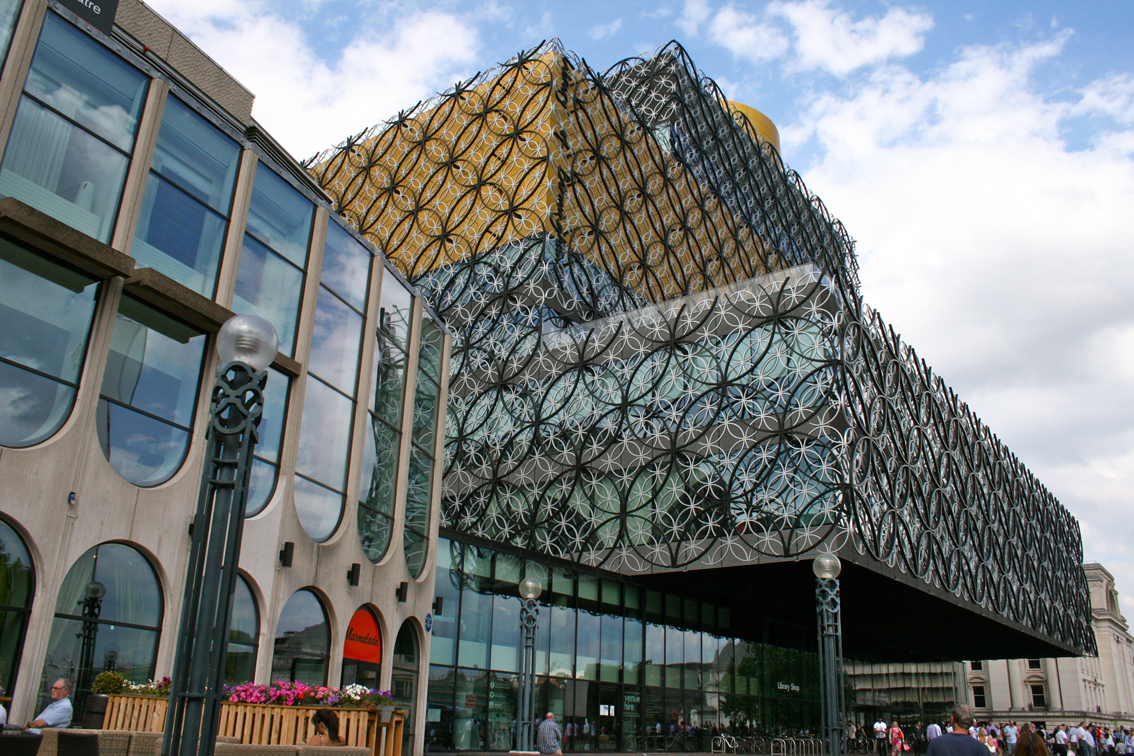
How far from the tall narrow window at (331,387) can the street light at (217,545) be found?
466 inches

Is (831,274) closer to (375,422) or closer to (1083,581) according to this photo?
(375,422)

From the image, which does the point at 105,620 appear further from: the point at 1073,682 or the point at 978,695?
the point at 978,695

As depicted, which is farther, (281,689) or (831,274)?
(831,274)

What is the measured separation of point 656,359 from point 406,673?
17.4m

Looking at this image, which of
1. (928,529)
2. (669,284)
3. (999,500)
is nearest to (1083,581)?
(999,500)

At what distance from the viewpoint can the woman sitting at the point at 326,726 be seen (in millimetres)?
12703

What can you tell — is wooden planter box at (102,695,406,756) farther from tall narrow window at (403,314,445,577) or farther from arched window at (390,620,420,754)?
tall narrow window at (403,314,445,577)

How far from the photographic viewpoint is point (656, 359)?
1388 inches

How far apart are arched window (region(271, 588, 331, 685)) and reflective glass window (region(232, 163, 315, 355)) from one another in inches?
211

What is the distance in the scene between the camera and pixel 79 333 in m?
14.4

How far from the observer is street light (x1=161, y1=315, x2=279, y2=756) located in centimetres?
618

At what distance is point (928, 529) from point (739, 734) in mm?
12179

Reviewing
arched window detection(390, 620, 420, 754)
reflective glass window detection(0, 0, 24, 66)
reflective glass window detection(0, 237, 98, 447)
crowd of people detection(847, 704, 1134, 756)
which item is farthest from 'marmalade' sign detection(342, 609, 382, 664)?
reflective glass window detection(0, 0, 24, 66)

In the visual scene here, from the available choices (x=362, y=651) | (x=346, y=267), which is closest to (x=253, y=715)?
(x=362, y=651)
